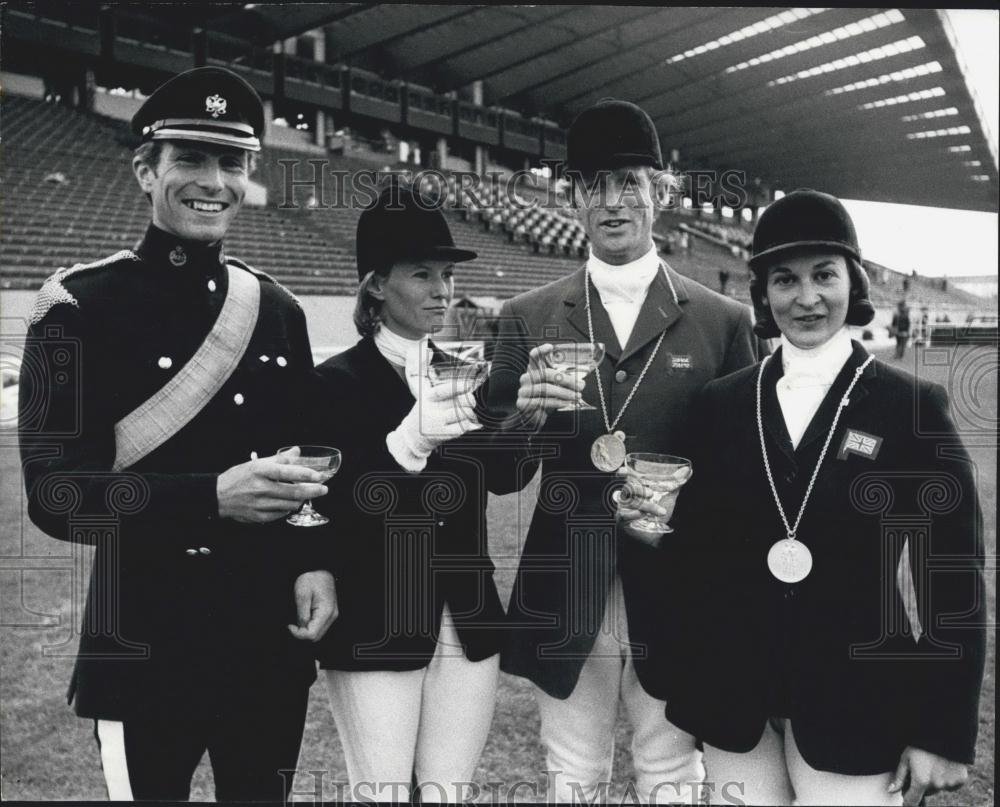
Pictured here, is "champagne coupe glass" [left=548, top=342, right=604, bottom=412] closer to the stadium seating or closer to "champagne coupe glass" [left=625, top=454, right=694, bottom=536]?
"champagne coupe glass" [left=625, top=454, right=694, bottom=536]

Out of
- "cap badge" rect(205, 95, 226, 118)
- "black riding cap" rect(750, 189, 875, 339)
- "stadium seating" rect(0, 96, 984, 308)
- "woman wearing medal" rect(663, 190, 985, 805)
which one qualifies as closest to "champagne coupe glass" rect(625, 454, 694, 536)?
"woman wearing medal" rect(663, 190, 985, 805)

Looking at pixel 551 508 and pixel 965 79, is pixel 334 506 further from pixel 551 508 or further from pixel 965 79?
pixel 965 79

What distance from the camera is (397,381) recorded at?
2.01 meters

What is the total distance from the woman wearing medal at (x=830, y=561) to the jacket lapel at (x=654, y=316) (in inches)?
10.6

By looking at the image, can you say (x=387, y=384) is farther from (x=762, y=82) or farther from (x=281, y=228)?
(x=281, y=228)

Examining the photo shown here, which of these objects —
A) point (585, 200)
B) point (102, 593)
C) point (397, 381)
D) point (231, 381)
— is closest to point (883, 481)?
point (585, 200)

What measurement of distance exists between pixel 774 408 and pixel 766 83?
1835 mm

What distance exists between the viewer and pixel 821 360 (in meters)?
1.78

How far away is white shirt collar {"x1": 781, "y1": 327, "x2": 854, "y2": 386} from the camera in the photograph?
178cm

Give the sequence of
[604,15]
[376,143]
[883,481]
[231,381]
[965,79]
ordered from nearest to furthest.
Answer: [883,481]
[231,381]
[965,79]
[604,15]
[376,143]

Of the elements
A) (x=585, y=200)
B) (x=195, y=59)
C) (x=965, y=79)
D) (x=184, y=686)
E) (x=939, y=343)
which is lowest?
(x=184, y=686)

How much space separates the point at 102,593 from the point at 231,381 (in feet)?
2.24

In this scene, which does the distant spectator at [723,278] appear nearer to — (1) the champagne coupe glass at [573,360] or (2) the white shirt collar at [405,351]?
(1) the champagne coupe glass at [573,360]

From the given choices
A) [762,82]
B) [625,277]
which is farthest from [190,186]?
[762,82]
